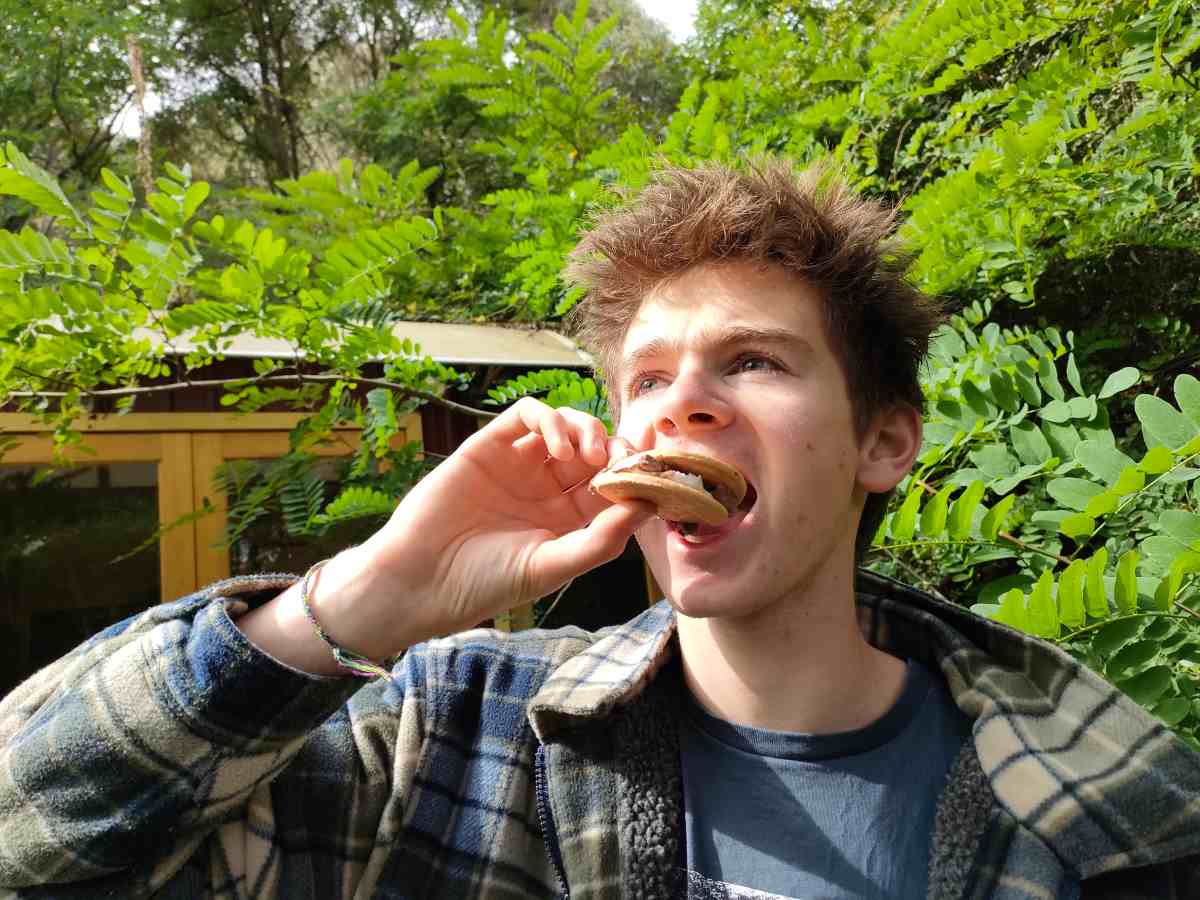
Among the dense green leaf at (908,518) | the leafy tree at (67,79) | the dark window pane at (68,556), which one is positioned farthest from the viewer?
the leafy tree at (67,79)

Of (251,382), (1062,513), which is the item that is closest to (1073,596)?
(1062,513)

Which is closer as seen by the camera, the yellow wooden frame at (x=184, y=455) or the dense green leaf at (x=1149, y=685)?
the dense green leaf at (x=1149, y=685)

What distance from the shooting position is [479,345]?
12.6 feet

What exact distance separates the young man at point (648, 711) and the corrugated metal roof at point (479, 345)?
2041 millimetres

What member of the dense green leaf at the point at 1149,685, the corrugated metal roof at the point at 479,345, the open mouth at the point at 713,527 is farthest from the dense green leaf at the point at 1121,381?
the corrugated metal roof at the point at 479,345

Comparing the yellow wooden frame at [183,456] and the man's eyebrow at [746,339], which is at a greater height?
the man's eyebrow at [746,339]

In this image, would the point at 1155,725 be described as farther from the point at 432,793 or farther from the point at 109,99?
the point at 109,99

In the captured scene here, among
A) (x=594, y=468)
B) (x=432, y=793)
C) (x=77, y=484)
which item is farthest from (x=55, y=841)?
(x=77, y=484)

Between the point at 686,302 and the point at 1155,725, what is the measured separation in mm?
949

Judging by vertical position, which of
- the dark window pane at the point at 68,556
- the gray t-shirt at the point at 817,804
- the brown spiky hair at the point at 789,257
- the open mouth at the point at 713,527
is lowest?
the dark window pane at the point at 68,556

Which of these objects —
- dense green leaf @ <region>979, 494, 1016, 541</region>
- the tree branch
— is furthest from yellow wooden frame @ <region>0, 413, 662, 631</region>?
dense green leaf @ <region>979, 494, 1016, 541</region>

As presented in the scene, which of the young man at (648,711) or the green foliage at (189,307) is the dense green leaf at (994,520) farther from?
the green foliage at (189,307)

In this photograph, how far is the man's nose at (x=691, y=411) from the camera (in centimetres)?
131

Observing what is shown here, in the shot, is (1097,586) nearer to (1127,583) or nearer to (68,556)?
(1127,583)
